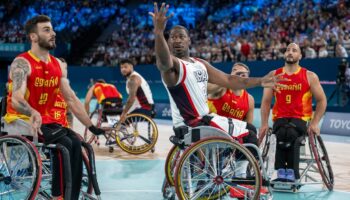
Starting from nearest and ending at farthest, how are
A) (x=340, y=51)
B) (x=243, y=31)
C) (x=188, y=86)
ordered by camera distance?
(x=188, y=86) < (x=340, y=51) < (x=243, y=31)

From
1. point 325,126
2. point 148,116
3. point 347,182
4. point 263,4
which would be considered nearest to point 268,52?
point 325,126

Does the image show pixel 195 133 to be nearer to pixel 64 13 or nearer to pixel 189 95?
pixel 189 95

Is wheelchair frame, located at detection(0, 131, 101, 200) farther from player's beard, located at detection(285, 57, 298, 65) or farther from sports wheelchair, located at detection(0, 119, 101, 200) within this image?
player's beard, located at detection(285, 57, 298, 65)

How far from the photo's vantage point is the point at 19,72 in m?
4.42

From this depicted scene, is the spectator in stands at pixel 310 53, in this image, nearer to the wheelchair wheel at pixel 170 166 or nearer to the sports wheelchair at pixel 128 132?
the sports wheelchair at pixel 128 132

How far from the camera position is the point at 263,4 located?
69.9ft

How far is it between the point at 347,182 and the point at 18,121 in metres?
3.93

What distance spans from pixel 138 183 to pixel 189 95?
7.43 ft

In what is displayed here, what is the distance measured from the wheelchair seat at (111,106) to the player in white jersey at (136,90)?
0.39m

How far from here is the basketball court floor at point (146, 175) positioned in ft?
18.9

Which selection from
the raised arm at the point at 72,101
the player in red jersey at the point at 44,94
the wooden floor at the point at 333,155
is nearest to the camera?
the player in red jersey at the point at 44,94

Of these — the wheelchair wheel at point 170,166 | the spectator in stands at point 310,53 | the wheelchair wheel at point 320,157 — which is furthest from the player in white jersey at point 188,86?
the spectator in stands at point 310,53

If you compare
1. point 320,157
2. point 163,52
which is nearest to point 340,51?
point 320,157

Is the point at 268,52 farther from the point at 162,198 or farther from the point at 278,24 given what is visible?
the point at 162,198
